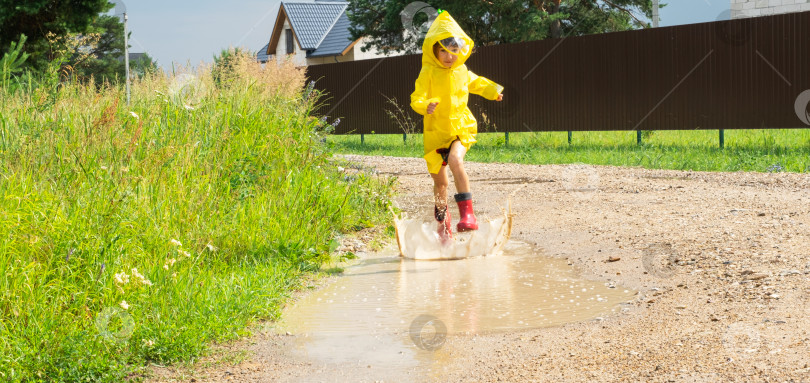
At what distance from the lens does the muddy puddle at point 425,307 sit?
3482 mm

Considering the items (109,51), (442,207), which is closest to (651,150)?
(442,207)

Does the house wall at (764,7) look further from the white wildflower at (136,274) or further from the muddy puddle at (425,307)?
the white wildflower at (136,274)

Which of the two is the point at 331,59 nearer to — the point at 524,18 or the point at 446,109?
the point at 524,18

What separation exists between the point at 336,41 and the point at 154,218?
132 ft

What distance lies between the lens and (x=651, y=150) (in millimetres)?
12703

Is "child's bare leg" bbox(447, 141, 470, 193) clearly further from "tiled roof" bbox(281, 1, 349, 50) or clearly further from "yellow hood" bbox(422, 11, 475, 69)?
"tiled roof" bbox(281, 1, 349, 50)

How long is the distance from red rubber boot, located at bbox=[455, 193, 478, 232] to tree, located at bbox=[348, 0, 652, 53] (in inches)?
693

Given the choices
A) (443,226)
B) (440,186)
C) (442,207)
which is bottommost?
(443,226)

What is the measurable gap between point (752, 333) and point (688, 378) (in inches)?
24.5

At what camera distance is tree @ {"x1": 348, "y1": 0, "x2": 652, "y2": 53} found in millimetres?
22906

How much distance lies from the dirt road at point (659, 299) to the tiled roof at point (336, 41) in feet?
117

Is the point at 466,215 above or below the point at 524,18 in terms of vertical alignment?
below

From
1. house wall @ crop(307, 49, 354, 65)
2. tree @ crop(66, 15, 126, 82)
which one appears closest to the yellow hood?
tree @ crop(66, 15, 126, 82)

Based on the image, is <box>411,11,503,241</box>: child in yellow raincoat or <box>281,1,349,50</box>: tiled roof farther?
<box>281,1,349,50</box>: tiled roof
